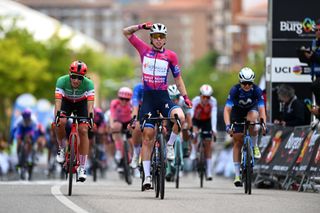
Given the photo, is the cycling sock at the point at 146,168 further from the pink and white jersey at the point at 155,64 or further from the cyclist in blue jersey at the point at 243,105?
the cyclist in blue jersey at the point at 243,105

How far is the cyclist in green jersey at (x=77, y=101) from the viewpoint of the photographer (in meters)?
18.7

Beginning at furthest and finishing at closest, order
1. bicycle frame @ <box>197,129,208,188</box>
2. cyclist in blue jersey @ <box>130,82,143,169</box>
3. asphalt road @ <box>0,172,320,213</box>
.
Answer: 1. bicycle frame @ <box>197,129,208,188</box>
2. cyclist in blue jersey @ <box>130,82,143,169</box>
3. asphalt road @ <box>0,172,320,213</box>

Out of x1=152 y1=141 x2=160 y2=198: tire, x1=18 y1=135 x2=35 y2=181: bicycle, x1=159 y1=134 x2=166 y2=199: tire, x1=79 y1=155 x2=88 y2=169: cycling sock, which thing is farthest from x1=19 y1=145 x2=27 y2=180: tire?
x1=159 y1=134 x2=166 y2=199: tire

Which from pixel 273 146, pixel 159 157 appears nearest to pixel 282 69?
pixel 273 146

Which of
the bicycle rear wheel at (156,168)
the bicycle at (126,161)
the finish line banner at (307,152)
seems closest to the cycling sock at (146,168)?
the bicycle rear wheel at (156,168)

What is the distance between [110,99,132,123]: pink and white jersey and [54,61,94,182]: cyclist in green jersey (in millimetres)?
8298

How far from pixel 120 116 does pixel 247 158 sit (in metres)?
8.05

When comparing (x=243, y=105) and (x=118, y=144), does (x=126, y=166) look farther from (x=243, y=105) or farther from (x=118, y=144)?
(x=243, y=105)

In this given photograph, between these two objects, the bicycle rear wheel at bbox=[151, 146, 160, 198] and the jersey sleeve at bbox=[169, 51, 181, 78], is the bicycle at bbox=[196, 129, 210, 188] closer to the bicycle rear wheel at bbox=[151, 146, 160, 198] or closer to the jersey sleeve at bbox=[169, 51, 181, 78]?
the jersey sleeve at bbox=[169, 51, 181, 78]

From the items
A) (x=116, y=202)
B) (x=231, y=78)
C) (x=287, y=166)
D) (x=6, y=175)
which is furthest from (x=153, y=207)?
(x=231, y=78)

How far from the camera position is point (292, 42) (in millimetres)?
27266

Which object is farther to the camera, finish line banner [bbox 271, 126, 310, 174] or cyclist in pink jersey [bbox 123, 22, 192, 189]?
finish line banner [bbox 271, 126, 310, 174]

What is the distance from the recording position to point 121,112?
90.2 feet

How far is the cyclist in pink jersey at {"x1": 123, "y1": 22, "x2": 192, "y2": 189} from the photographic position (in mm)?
18266
